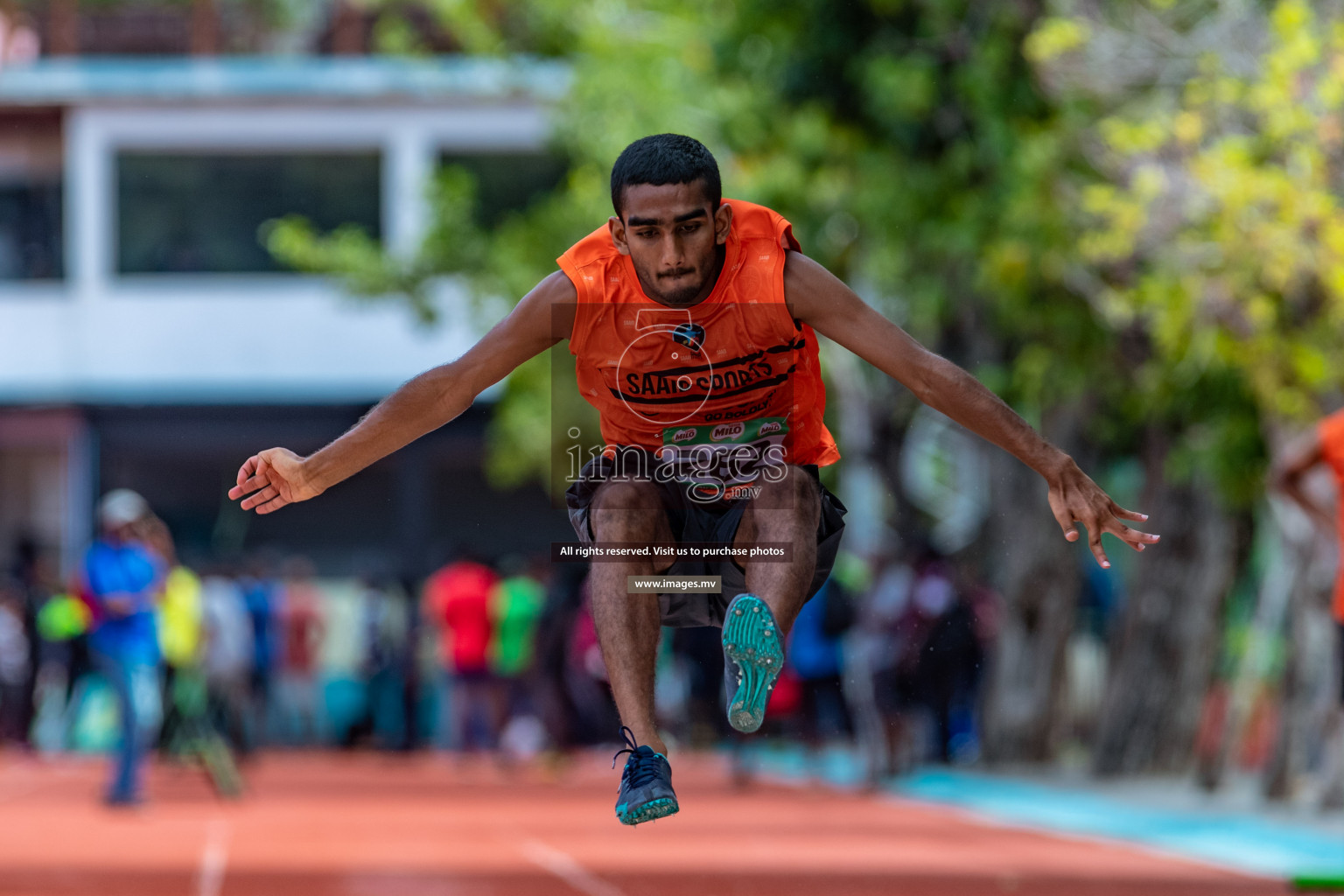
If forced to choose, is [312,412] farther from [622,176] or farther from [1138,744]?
[622,176]

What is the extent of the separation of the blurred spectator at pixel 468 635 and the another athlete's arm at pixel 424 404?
46.9ft

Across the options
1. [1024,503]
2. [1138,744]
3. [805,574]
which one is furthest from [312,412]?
[805,574]

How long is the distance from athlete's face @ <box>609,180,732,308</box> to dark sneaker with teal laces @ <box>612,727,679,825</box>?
113 cm

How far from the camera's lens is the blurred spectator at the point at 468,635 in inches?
773

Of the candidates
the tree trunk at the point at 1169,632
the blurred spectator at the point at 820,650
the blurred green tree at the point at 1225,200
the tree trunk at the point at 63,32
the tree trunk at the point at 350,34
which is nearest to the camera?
the blurred green tree at the point at 1225,200

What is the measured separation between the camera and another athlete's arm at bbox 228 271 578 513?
17.2ft

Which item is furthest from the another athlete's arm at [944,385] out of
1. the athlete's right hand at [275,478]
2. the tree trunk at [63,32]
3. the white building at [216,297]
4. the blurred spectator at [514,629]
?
the tree trunk at [63,32]

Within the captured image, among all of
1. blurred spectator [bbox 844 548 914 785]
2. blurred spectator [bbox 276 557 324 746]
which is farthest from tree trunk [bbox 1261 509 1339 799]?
blurred spectator [bbox 276 557 324 746]

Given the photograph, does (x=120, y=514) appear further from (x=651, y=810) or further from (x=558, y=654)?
(x=651, y=810)

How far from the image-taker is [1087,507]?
208 inches

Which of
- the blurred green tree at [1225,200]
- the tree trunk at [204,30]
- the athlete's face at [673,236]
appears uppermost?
the tree trunk at [204,30]

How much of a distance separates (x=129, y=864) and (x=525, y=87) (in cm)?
1466

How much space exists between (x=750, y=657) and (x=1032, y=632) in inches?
574

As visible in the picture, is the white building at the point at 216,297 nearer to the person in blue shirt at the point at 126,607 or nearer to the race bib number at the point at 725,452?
the person in blue shirt at the point at 126,607
